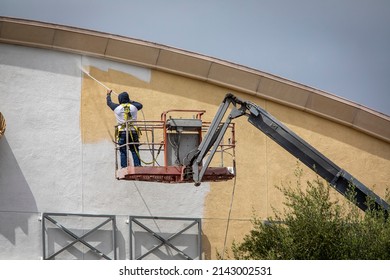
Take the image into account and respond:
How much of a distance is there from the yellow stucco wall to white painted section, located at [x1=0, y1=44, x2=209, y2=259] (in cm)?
51

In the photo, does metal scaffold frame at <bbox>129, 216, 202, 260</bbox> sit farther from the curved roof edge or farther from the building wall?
the curved roof edge

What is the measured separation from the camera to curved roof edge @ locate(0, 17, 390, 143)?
38.2 meters

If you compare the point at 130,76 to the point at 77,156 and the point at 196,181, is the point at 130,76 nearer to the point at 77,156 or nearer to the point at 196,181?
the point at 77,156

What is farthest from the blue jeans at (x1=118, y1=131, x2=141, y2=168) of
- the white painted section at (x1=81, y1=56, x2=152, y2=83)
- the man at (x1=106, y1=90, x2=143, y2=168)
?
the white painted section at (x1=81, y1=56, x2=152, y2=83)

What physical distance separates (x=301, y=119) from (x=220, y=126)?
5566mm

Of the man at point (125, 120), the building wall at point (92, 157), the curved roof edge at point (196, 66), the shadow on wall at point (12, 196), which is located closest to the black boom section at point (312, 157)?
the man at point (125, 120)

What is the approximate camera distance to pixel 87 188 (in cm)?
3806

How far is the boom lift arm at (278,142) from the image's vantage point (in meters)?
34.0

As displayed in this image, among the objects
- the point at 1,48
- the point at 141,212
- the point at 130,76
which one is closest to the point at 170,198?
the point at 141,212

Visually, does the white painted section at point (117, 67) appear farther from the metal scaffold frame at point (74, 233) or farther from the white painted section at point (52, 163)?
the metal scaffold frame at point (74, 233)

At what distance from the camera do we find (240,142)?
39.6 m

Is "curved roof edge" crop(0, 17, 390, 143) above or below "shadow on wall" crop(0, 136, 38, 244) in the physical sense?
above

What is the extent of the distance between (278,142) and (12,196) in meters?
7.26

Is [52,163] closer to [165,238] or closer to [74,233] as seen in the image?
[74,233]
